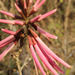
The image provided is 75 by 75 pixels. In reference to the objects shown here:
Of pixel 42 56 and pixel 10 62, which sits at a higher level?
pixel 42 56

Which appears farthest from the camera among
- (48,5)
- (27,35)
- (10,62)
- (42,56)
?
(48,5)

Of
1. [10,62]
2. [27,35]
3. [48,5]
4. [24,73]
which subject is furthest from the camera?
[48,5]

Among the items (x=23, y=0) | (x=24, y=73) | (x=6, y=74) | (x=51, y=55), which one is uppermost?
(x=23, y=0)

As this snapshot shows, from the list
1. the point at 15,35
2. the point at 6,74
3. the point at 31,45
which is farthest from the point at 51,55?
the point at 6,74

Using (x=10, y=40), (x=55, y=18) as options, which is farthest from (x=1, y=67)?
(x=55, y=18)

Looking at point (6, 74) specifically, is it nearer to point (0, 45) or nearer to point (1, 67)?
point (1, 67)

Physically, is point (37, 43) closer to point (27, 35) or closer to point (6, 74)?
point (27, 35)

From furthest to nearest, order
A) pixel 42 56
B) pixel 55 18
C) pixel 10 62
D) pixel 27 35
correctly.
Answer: pixel 55 18 → pixel 10 62 → pixel 27 35 → pixel 42 56

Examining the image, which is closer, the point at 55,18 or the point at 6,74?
the point at 6,74

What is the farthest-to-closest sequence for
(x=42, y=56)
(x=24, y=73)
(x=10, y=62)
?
(x=24, y=73) → (x=10, y=62) → (x=42, y=56)
